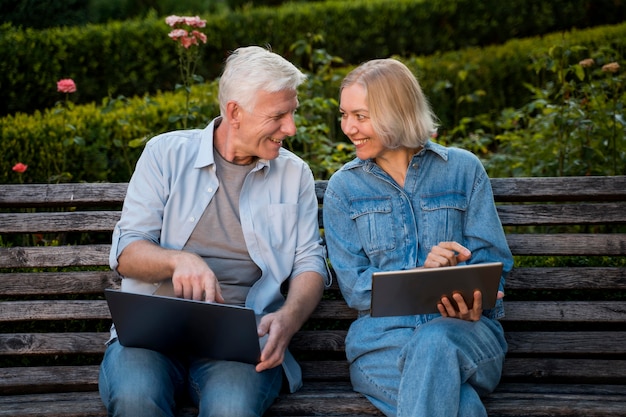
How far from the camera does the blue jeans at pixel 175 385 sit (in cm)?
257

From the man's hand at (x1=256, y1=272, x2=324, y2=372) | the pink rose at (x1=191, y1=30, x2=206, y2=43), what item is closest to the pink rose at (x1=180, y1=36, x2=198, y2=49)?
the pink rose at (x1=191, y1=30, x2=206, y2=43)

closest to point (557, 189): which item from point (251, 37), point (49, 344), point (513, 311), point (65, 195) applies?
point (513, 311)

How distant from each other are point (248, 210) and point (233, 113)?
347 millimetres

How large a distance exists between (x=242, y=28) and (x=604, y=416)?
623 cm

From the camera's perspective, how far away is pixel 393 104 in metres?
2.89

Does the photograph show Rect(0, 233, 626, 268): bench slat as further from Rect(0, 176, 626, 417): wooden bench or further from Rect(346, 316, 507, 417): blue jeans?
Rect(346, 316, 507, 417): blue jeans

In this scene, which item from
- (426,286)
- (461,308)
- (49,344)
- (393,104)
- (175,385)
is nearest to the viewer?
(426,286)

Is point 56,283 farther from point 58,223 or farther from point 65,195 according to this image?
point 65,195

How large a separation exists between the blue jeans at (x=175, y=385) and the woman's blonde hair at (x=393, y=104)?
0.89 metres

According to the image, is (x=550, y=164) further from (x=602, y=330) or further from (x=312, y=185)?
(x=312, y=185)

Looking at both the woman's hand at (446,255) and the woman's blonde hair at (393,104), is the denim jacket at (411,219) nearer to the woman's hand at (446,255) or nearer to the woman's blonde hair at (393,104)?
the woman's blonde hair at (393,104)

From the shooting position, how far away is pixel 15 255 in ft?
10.5

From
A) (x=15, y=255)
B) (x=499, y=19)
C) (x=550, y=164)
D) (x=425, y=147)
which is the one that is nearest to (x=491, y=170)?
(x=550, y=164)

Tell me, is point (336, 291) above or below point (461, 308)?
below
